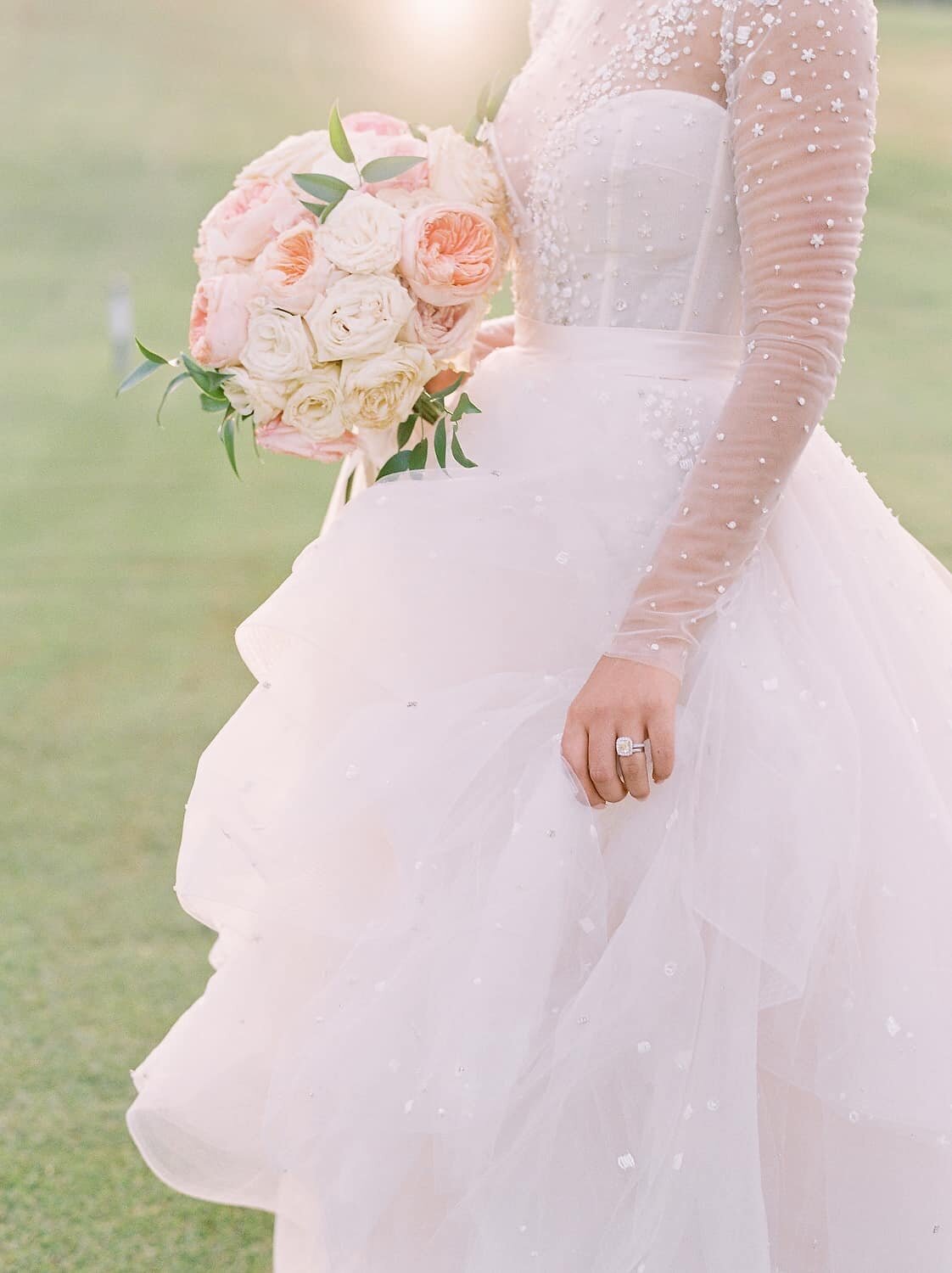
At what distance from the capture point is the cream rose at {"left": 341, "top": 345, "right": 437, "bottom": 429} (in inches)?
53.2

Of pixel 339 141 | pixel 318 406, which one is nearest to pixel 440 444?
pixel 318 406

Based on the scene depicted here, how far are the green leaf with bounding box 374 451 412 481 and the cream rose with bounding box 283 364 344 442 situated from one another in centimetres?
8

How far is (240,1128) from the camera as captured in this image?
4.69 ft

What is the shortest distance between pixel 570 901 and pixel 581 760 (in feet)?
0.44

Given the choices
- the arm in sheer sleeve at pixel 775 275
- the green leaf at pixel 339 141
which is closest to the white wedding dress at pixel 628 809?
the arm in sheer sleeve at pixel 775 275

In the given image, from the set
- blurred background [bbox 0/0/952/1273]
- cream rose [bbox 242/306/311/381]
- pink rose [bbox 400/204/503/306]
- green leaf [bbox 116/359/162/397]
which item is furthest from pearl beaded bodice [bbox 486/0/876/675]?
blurred background [bbox 0/0/952/1273]

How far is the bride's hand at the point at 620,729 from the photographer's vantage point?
1.21m

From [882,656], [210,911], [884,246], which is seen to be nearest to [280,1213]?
[210,911]

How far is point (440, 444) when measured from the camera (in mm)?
1436

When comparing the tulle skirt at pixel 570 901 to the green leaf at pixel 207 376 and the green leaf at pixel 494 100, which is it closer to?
the green leaf at pixel 207 376

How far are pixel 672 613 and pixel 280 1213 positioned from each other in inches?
33.4

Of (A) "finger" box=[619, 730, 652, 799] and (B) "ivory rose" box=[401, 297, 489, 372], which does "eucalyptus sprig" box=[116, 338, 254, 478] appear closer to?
(B) "ivory rose" box=[401, 297, 489, 372]

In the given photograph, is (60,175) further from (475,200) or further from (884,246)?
(475,200)

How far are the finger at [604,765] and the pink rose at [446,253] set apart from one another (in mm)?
518
